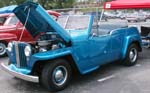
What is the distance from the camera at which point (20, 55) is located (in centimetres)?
574

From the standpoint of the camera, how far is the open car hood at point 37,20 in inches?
210

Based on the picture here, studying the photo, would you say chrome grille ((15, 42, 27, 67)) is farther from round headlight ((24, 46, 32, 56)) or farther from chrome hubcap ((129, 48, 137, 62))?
chrome hubcap ((129, 48, 137, 62))

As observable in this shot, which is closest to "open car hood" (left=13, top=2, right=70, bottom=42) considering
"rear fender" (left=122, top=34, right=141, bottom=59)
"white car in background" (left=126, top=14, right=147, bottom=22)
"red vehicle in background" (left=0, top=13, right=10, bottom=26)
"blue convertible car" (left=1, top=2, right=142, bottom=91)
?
"blue convertible car" (left=1, top=2, right=142, bottom=91)

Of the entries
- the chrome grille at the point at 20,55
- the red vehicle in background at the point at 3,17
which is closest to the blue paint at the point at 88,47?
the chrome grille at the point at 20,55

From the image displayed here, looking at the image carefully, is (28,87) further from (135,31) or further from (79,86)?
Result: (135,31)

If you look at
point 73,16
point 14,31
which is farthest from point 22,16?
point 14,31

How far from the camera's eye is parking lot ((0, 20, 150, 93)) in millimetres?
5695

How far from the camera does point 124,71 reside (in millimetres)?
7105

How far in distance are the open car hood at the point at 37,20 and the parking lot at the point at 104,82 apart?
1.20m

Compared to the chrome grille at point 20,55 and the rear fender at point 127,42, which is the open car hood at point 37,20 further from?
the rear fender at point 127,42

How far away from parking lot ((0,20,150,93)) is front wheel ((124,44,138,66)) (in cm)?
17

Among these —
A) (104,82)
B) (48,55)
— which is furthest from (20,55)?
(104,82)

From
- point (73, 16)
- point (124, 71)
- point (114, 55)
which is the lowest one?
point (124, 71)

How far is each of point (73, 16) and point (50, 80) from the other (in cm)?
225
